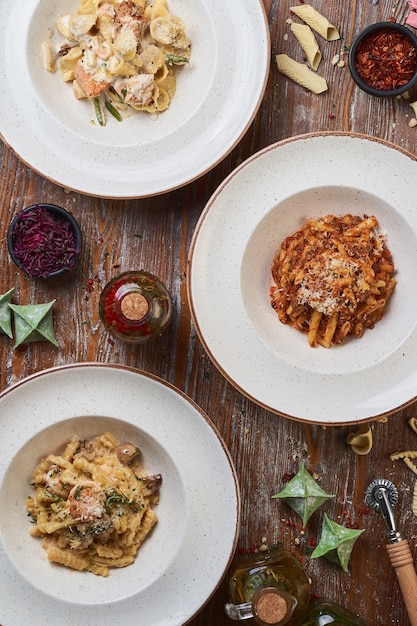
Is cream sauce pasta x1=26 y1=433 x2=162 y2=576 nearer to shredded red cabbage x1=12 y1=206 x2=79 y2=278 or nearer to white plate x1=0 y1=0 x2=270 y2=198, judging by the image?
shredded red cabbage x1=12 y1=206 x2=79 y2=278

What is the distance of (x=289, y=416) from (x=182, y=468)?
1.73 feet

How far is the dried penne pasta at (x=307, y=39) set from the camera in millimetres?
3416

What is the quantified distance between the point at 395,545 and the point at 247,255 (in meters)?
1.51

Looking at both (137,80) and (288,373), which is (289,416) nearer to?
(288,373)

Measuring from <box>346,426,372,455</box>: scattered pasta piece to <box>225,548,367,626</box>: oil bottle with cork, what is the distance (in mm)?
599

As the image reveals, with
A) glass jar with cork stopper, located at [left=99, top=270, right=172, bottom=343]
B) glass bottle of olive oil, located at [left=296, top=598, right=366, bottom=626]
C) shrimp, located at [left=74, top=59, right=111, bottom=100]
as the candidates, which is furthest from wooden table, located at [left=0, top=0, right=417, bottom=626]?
shrimp, located at [left=74, top=59, right=111, bottom=100]

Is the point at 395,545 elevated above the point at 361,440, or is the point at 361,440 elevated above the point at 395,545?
the point at 361,440

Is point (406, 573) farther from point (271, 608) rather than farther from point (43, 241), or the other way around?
point (43, 241)

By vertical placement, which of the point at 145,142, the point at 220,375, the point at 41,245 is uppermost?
the point at 145,142

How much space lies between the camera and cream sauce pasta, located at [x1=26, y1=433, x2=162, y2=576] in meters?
3.13

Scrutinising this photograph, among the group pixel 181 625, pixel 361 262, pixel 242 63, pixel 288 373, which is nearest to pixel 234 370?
pixel 288 373

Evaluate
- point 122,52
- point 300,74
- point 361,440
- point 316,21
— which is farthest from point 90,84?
point 361,440

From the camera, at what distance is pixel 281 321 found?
10.7 ft

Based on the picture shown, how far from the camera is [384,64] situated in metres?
3.33
